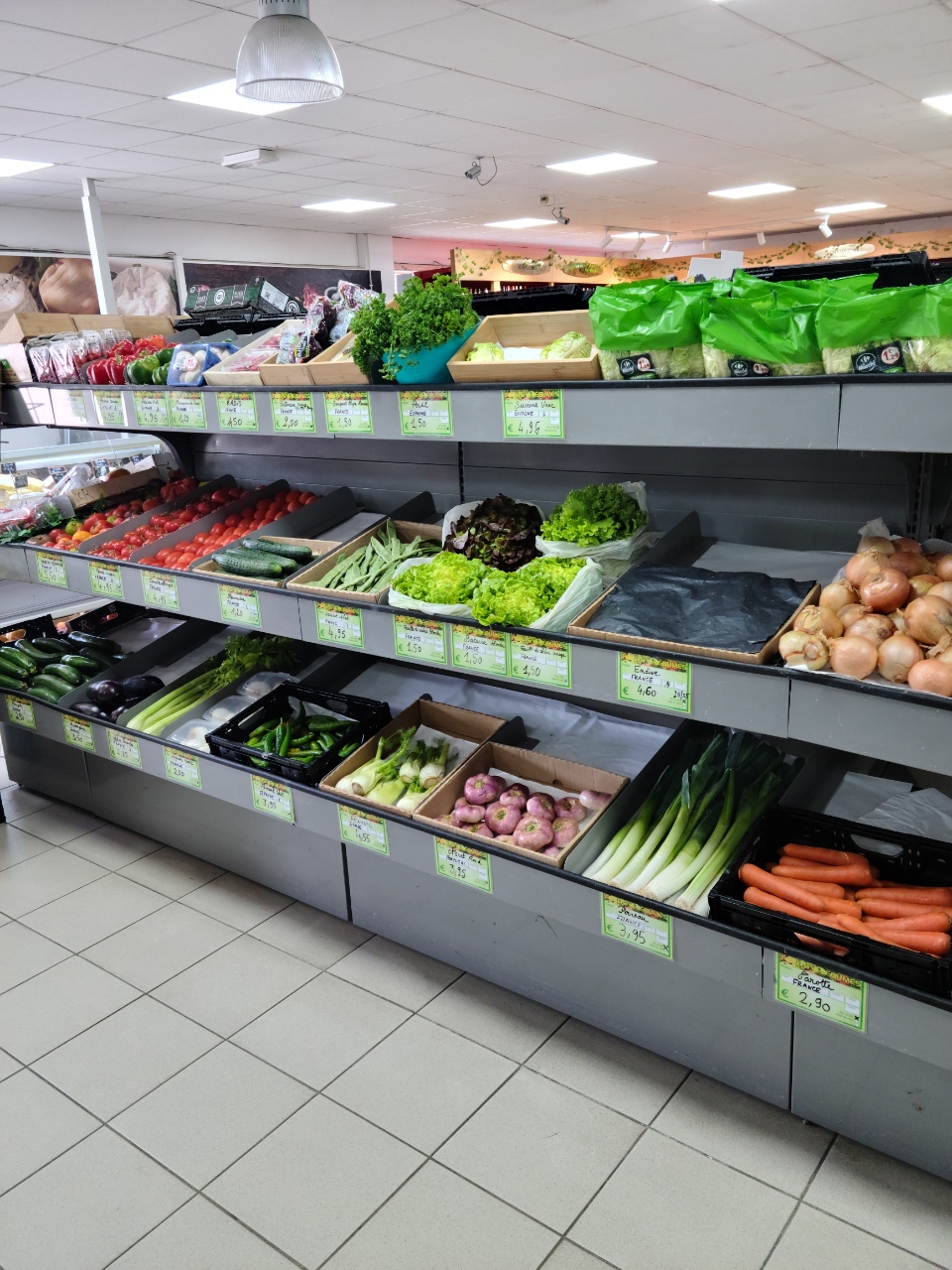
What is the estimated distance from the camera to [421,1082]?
236 centimetres

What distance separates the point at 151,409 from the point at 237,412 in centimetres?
50

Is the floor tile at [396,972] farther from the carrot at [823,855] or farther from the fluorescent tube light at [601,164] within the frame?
the fluorescent tube light at [601,164]

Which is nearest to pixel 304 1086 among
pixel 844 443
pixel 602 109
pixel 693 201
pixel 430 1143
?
pixel 430 1143

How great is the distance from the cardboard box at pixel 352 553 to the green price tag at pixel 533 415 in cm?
64

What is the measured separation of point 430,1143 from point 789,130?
27.8ft

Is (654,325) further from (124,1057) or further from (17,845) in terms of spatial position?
(17,845)

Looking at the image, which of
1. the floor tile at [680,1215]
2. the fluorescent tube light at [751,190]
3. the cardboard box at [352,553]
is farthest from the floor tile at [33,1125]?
the fluorescent tube light at [751,190]

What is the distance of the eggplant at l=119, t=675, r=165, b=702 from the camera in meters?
3.59

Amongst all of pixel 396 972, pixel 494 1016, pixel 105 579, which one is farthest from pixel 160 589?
pixel 494 1016

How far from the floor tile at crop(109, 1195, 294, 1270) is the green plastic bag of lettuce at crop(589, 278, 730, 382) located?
6.55ft

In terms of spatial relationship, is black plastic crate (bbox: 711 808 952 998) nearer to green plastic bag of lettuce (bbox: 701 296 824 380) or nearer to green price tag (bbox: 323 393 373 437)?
green plastic bag of lettuce (bbox: 701 296 824 380)

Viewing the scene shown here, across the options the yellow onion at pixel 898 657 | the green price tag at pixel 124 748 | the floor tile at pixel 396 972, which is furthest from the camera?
the green price tag at pixel 124 748

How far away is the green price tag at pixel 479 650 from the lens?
7.35 ft

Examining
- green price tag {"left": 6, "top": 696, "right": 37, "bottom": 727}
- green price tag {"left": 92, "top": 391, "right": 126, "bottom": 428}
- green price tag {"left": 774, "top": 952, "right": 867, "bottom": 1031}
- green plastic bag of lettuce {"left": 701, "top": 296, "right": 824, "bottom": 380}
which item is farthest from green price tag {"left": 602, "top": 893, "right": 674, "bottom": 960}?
green price tag {"left": 6, "top": 696, "right": 37, "bottom": 727}
